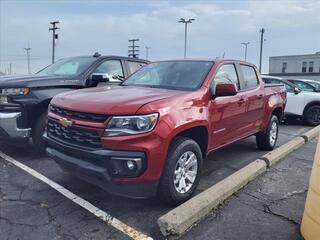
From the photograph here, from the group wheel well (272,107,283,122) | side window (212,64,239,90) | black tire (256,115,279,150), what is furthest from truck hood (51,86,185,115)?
wheel well (272,107,283,122)

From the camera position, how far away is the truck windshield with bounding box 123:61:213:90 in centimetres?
474

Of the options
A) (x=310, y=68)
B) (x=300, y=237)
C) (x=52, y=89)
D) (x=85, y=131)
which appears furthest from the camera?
(x=310, y=68)

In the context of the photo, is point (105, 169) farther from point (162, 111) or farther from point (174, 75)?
point (174, 75)

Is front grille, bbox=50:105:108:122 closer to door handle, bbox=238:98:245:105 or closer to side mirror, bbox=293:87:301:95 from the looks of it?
door handle, bbox=238:98:245:105

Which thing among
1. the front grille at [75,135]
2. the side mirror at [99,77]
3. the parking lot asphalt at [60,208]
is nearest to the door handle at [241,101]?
the parking lot asphalt at [60,208]

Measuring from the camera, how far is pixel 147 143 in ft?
11.6

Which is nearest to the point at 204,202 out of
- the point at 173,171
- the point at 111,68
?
the point at 173,171

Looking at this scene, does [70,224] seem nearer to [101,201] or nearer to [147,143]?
[101,201]

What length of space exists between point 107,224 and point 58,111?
1488mm

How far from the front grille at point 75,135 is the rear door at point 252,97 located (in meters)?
2.86

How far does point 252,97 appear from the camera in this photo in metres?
5.89

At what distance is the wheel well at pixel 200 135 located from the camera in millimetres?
4336

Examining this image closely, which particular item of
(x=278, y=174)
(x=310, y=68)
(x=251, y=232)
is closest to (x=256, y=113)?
(x=278, y=174)

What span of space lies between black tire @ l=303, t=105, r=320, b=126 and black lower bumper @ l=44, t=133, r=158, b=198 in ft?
29.4
